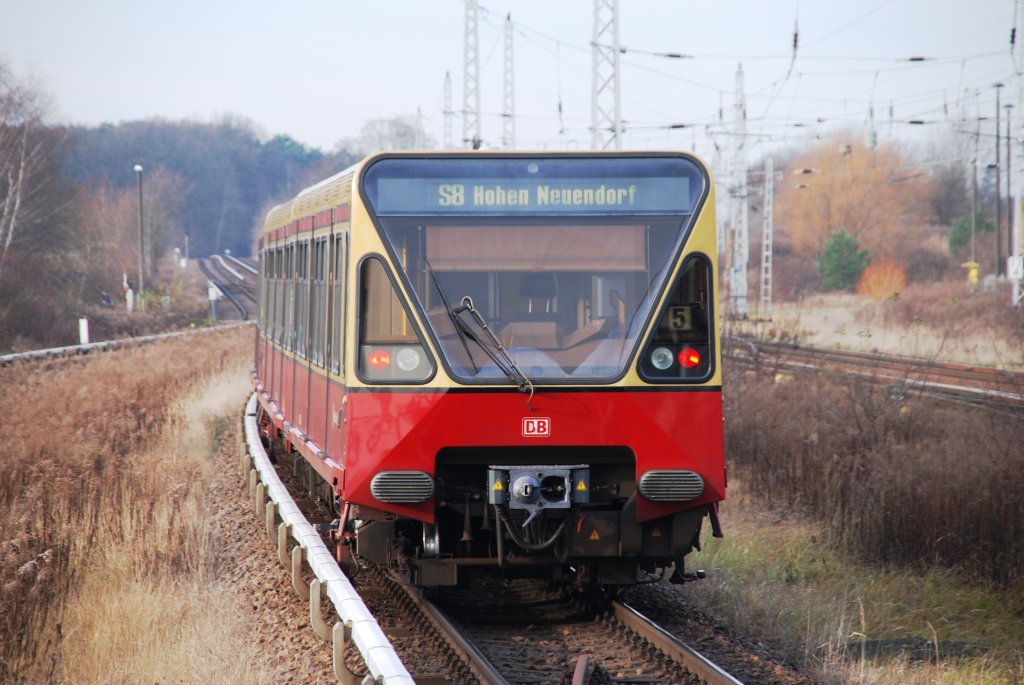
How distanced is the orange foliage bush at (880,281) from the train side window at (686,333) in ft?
144

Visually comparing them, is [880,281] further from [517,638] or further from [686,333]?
[517,638]

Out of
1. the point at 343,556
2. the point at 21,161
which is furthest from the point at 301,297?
the point at 21,161

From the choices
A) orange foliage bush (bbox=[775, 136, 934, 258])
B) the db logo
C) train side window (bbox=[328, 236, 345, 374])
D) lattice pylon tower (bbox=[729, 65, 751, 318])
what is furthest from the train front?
orange foliage bush (bbox=[775, 136, 934, 258])

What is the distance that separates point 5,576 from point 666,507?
4532 millimetres

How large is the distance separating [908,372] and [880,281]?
38857mm

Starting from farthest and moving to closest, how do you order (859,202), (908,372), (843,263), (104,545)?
(859,202)
(843,263)
(908,372)
(104,545)

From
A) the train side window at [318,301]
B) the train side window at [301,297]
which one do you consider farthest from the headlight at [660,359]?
the train side window at [301,297]

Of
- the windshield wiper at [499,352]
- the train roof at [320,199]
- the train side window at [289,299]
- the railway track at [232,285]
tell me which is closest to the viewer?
the windshield wiper at [499,352]

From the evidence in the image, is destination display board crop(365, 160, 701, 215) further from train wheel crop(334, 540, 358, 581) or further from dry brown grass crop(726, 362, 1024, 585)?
dry brown grass crop(726, 362, 1024, 585)

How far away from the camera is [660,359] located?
778 centimetres

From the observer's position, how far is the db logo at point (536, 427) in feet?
25.1

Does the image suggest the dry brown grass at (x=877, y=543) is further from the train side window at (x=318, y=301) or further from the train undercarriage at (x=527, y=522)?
the train side window at (x=318, y=301)

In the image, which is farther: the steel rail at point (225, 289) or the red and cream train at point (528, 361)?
the steel rail at point (225, 289)

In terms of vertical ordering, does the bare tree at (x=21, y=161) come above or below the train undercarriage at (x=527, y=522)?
above
